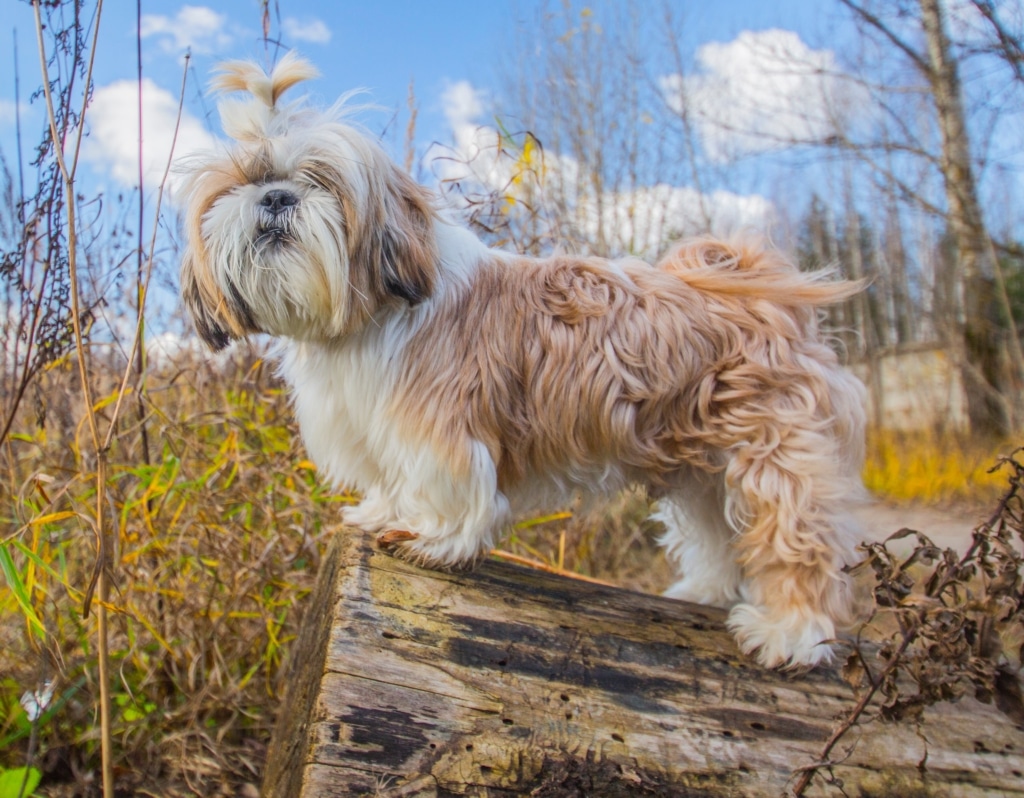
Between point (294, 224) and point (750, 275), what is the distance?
66.4 inches

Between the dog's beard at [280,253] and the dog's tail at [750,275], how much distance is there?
133 centimetres

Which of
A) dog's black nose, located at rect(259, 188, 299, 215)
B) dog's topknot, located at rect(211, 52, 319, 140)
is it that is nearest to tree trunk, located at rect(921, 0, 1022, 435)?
dog's topknot, located at rect(211, 52, 319, 140)

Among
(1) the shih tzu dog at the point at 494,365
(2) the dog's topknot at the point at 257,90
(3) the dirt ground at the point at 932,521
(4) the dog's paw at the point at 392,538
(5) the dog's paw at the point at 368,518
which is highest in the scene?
(2) the dog's topknot at the point at 257,90

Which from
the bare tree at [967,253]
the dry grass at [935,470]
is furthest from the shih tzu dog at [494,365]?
the bare tree at [967,253]

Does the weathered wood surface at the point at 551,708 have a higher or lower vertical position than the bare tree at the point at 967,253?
lower

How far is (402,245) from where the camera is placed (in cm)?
235

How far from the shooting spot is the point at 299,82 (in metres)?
2.45

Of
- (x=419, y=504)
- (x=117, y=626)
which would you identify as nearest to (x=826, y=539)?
(x=419, y=504)

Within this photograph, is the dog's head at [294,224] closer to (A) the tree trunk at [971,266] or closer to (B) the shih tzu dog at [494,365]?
(B) the shih tzu dog at [494,365]

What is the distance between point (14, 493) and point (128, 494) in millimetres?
418

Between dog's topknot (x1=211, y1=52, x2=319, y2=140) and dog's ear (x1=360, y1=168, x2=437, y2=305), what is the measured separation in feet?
1.31

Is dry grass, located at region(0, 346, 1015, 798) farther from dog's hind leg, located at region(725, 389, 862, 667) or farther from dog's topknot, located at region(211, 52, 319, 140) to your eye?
dog's topknot, located at region(211, 52, 319, 140)

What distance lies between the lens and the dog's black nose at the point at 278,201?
221 cm

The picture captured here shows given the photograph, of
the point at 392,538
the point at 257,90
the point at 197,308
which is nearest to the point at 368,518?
the point at 392,538
